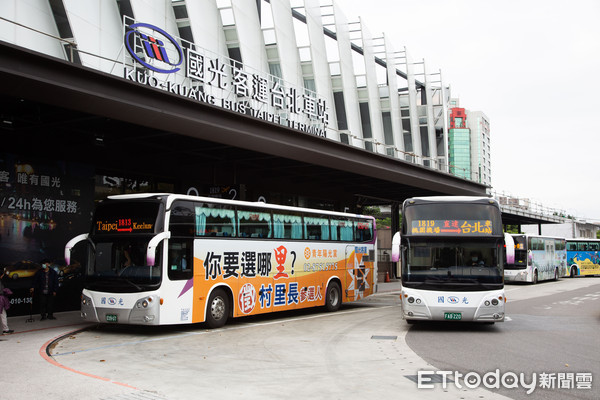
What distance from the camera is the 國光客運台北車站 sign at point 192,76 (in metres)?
16.4

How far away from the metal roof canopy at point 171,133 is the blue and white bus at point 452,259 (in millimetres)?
6071

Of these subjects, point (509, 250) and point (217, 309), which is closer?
point (509, 250)

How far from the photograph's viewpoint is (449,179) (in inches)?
1267

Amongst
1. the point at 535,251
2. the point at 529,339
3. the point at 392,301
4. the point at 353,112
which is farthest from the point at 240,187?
the point at 535,251

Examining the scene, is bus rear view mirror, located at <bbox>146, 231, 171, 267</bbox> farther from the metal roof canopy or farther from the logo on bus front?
the logo on bus front

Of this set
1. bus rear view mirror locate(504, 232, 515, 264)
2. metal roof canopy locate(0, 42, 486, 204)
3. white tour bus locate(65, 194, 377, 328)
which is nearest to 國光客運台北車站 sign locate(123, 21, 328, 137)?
metal roof canopy locate(0, 42, 486, 204)

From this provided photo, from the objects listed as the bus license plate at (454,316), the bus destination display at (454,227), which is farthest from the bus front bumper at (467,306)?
the bus destination display at (454,227)

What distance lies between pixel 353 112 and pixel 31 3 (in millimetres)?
20117

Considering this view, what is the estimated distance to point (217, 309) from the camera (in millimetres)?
14742

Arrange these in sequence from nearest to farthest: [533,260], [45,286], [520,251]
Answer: [45,286] → [520,251] → [533,260]

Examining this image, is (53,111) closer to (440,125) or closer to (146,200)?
(146,200)

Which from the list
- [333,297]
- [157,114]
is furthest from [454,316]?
[157,114]

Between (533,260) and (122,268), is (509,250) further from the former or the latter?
(533,260)

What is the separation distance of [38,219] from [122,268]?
206 inches
